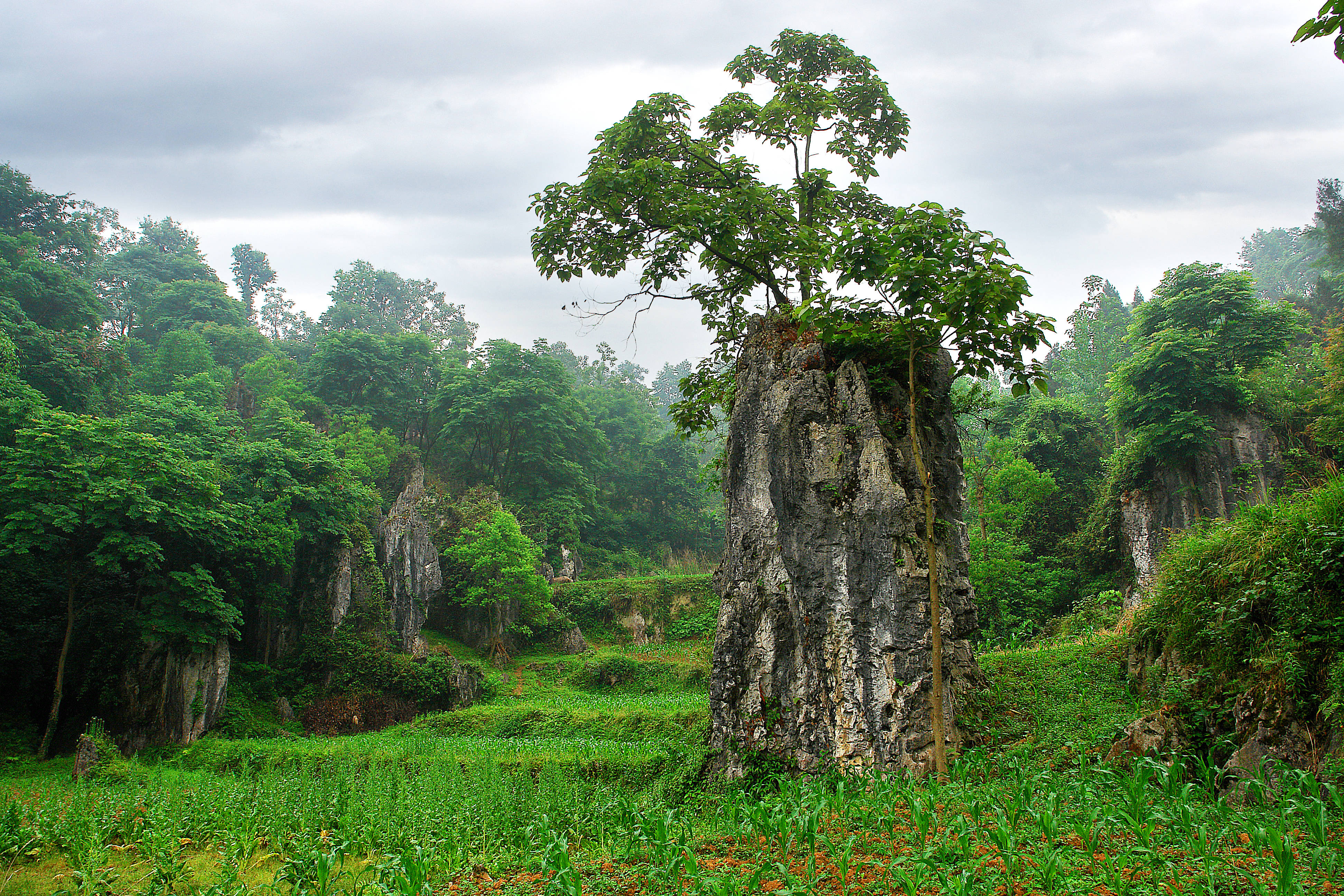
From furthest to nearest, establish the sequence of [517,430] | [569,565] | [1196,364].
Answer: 1. [517,430]
2. [569,565]
3. [1196,364]

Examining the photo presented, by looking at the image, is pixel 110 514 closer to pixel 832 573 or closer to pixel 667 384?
pixel 832 573

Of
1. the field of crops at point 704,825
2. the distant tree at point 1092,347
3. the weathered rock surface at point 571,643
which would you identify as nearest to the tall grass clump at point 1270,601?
the field of crops at point 704,825

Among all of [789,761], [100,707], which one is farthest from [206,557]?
[789,761]

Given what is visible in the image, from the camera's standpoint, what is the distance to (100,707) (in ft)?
51.2

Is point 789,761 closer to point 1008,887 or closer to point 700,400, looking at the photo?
point 1008,887

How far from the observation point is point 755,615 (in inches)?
343

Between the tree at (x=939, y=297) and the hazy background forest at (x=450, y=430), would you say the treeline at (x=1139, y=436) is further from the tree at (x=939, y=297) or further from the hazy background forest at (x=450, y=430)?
the tree at (x=939, y=297)

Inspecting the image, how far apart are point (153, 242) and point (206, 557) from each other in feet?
156

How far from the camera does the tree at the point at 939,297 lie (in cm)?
603

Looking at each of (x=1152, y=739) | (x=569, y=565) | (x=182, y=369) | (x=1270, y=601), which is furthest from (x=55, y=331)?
(x=1270, y=601)

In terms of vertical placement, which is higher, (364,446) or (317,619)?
(364,446)

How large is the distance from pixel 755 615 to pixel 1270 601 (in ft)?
16.8

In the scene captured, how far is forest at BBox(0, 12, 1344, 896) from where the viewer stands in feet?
15.4

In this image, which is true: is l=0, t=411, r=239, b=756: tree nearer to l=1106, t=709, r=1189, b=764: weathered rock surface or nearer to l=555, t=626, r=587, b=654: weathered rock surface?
l=555, t=626, r=587, b=654: weathered rock surface
